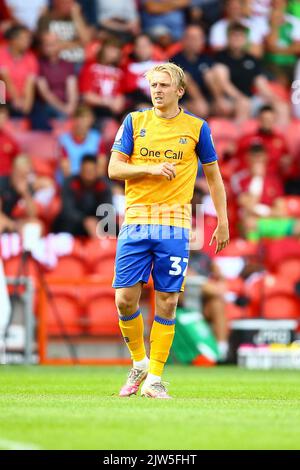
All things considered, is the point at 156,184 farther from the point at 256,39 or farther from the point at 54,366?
the point at 256,39

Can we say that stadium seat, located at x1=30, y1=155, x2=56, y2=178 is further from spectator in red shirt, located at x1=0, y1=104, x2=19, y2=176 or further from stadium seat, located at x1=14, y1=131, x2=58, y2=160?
spectator in red shirt, located at x1=0, y1=104, x2=19, y2=176

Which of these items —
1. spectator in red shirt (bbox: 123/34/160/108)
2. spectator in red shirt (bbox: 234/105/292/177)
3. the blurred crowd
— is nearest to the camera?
the blurred crowd

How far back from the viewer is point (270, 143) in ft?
62.5

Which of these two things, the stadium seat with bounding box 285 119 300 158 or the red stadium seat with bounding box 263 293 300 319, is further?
the stadium seat with bounding box 285 119 300 158

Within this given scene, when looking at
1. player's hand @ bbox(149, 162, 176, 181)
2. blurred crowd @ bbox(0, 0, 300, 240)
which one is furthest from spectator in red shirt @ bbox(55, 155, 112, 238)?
player's hand @ bbox(149, 162, 176, 181)

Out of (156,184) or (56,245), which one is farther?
(56,245)

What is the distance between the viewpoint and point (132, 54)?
1938 cm

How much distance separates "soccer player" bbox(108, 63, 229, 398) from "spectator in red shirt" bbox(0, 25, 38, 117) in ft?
32.0

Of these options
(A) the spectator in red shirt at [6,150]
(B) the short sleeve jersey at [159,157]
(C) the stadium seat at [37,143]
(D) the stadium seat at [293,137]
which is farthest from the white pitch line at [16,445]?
(D) the stadium seat at [293,137]

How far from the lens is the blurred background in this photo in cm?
1557

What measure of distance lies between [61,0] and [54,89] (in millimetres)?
1433

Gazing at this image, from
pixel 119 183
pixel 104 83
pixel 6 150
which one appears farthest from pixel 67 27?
pixel 119 183

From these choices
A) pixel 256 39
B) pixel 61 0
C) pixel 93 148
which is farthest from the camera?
pixel 256 39

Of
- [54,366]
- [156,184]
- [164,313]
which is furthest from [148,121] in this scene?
[54,366]
